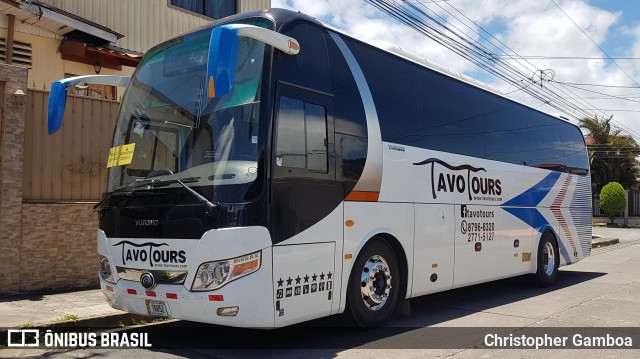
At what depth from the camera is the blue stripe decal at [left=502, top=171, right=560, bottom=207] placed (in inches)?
424

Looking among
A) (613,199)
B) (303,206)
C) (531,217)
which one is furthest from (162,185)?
(613,199)

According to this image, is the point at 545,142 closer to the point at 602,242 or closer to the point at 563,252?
the point at 563,252

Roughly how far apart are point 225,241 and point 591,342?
4.51 metres

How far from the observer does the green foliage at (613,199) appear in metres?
35.2

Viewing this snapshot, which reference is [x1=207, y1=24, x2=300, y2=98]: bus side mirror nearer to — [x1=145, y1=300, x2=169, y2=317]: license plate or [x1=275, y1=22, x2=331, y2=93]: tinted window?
[x1=275, y1=22, x2=331, y2=93]: tinted window

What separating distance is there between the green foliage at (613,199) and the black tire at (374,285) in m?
32.2

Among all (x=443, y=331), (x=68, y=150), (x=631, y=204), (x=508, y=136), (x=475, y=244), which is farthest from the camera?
(x=631, y=204)

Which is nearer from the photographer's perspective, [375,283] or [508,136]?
[375,283]

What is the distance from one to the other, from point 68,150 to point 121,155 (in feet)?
12.1

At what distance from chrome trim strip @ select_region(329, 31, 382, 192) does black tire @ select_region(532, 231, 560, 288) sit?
5705 millimetres

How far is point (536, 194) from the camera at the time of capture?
1150 cm

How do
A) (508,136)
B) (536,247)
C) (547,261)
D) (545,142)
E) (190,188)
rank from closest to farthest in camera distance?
(190,188) → (508,136) → (536,247) → (547,261) → (545,142)

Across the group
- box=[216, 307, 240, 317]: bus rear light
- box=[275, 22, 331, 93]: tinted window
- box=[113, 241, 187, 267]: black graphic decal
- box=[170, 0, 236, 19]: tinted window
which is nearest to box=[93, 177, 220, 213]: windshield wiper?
box=[113, 241, 187, 267]: black graphic decal

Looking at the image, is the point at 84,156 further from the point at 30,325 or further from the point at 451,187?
the point at 451,187
